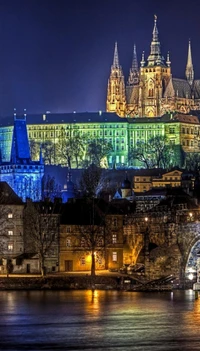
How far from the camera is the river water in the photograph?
60688mm

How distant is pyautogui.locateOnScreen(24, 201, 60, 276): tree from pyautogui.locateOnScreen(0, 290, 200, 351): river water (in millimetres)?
10075

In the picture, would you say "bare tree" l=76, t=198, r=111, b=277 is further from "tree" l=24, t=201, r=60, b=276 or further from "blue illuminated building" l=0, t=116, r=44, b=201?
"blue illuminated building" l=0, t=116, r=44, b=201

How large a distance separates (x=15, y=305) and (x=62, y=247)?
1964 centimetres

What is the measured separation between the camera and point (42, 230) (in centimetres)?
9338

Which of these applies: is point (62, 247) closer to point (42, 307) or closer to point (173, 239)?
point (173, 239)

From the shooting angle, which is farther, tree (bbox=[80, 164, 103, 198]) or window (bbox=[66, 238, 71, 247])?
tree (bbox=[80, 164, 103, 198])

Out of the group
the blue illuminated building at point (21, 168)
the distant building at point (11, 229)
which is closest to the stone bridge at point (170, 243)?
the distant building at point (11, 229)

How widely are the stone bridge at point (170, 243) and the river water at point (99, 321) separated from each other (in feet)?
9.39

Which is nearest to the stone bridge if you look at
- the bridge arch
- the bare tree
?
the bridge arch

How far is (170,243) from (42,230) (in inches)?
421

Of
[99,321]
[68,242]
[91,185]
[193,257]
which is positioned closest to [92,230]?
[68,242]

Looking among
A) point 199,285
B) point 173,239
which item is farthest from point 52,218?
point 199,285

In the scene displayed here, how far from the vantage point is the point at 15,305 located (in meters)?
75.6

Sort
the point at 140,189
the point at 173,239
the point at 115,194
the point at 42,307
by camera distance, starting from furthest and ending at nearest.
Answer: the point at 140,189 < the point at 115,194 < the point at 173,239 < the point at 42,307
